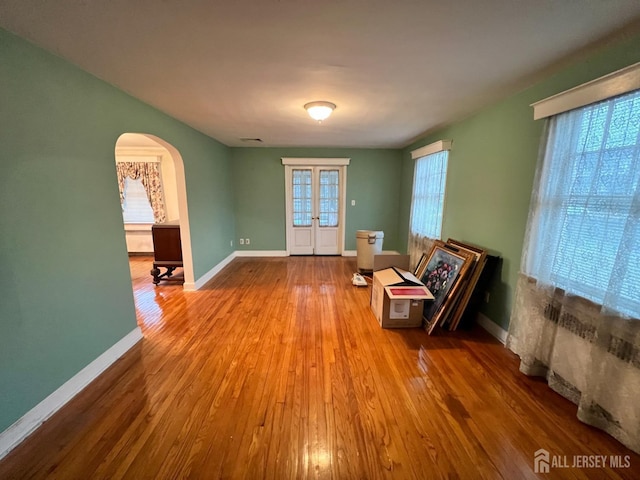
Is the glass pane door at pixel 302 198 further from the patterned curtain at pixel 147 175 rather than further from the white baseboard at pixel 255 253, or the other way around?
the patterned curtain at pixel 147 175

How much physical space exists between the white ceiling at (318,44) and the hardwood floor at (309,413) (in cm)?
227

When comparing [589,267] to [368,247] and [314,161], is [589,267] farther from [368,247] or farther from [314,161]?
[314,161]

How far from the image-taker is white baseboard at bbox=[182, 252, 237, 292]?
3.78m

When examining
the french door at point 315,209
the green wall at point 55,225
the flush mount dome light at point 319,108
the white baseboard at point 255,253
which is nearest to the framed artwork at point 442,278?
the flush mount dome light at point 319,108

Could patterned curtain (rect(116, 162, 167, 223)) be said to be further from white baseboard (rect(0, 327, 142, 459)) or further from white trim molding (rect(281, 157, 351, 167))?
white baseboard (rect(0, 327, 142, 459))

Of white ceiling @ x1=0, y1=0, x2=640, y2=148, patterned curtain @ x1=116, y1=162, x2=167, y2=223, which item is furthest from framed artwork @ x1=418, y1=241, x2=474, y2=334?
patterned curtain @ x1=116, y1=162, x2=167, y2=223

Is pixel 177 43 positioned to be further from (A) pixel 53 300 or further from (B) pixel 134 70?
(A) pixel 53 300

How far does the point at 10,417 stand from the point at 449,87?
3.72 m

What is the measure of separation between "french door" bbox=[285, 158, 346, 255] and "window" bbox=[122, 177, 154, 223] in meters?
3.11

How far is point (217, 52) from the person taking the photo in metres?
1.64

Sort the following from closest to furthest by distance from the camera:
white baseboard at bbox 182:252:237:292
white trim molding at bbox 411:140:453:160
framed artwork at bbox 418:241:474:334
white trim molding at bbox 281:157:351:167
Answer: framed artwork at bbox 418:241:474:334 → white trim molding at bbox 411:140:453:160 → white baseboard at bbox 182:252:237:292 → white trim molding at bbox 281:157:351:167

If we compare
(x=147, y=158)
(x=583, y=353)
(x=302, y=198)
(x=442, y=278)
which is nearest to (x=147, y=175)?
(x=147, y=158)

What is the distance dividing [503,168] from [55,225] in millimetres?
3600

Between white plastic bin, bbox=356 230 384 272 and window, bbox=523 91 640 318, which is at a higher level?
window, bbox=523 91 640 318
